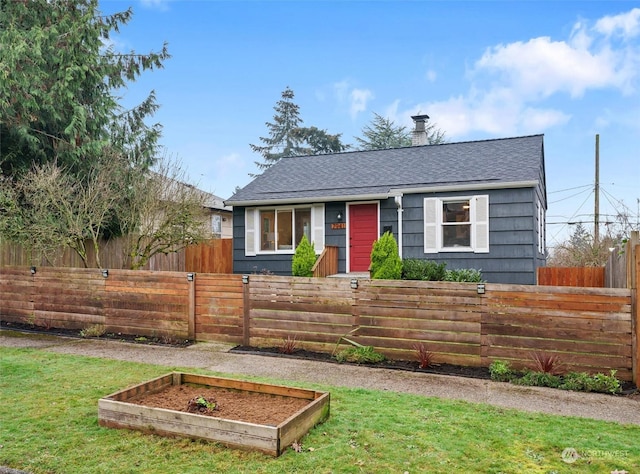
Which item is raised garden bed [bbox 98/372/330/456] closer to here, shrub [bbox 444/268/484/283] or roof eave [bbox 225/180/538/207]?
shrub [bbox 444/268/484/283]

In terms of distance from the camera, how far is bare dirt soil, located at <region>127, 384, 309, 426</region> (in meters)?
3.78

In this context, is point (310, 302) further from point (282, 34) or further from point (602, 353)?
point (282, 34)

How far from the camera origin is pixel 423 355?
20.1 ft

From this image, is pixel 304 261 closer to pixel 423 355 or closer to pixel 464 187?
pixel 464 187

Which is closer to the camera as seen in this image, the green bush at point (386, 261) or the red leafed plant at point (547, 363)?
the red leafed plant at point (547, 363)

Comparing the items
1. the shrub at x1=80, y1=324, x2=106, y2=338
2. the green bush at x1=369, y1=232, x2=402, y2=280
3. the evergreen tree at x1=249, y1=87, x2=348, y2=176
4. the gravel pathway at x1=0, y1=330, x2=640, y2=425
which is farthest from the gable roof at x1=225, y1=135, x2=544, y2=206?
the evergreen tree at x1=249, y1=87, x2=348, y2=176

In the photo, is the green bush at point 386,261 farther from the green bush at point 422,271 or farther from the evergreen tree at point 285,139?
the evergreen tree at point 285,139

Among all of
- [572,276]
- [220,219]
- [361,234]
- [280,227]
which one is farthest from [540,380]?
[220,219]

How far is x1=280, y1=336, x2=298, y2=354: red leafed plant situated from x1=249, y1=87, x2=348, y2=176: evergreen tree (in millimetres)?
27976

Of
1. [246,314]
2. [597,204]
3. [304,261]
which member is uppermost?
[597,204]

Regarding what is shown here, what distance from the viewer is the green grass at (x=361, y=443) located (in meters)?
3.15

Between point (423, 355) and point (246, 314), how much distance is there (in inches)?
118

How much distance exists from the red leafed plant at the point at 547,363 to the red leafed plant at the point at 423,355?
1.32 m

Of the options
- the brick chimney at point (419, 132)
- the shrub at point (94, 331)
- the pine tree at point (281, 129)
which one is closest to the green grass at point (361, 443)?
the shrub at point (94, 331)
